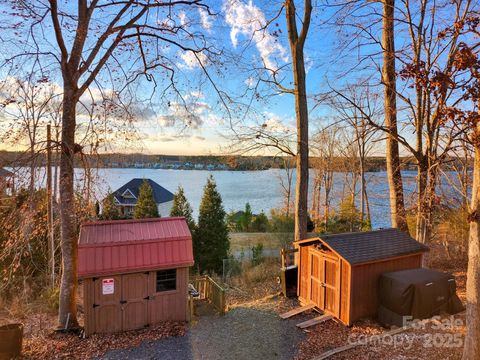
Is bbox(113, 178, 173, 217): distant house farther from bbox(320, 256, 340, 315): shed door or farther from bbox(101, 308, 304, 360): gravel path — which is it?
bbox(320, 256, 340, 315): shed door

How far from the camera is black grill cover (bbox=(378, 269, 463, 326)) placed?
26.6 feet

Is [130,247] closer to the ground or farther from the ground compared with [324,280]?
farther from the ground

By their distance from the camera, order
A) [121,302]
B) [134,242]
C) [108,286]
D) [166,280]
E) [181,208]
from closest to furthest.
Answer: [108,286]
[121,302]
[134,242]
[166,280]
[181,208]

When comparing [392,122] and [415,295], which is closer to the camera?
[415,295]

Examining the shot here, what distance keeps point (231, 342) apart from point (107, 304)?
3570 mm

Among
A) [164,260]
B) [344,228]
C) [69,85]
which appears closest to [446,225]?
[344,228]

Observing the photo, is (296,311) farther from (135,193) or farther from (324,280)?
(135,193)

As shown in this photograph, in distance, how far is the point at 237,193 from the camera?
58.5 metres

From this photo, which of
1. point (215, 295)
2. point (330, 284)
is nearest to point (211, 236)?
point (215, 295)

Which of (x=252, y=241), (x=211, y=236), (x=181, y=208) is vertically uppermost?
(x=181, y=208)

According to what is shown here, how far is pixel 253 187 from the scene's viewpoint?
217 ft

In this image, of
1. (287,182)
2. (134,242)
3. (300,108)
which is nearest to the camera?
(134,242)

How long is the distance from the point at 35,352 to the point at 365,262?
27.8 feet

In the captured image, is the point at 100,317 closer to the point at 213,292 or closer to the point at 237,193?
the point at 213,292
